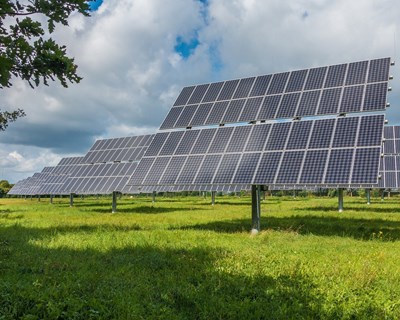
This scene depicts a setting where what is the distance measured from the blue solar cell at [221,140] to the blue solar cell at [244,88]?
115 inches

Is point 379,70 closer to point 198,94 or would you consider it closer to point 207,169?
point 207,169

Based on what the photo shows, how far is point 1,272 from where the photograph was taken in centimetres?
919

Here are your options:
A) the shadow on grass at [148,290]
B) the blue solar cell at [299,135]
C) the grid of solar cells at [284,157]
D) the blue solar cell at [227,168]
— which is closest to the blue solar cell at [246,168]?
the grid of solar cells at [284,157]

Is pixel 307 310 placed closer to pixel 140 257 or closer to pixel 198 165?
pixel 140 257

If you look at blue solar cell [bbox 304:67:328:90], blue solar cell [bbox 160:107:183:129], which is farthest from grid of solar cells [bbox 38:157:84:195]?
blue solar cell [bbox 304:67:328:90]

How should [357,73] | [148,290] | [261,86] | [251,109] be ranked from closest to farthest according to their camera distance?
[148,290], [357,73], [251,109], [261,86]

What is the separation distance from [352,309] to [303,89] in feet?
44.4

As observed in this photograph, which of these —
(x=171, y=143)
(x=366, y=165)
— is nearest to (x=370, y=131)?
(x=366, y=165)

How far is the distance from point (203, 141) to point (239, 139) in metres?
1.98

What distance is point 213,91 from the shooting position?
22.6 metres

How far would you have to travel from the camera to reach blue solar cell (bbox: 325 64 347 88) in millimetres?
18245

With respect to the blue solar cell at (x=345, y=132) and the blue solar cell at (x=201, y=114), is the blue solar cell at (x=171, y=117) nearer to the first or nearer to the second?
the blue solar cell at (x=201, y=114)

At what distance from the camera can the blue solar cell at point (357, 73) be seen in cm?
1752

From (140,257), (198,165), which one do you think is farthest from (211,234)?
(140,257)
